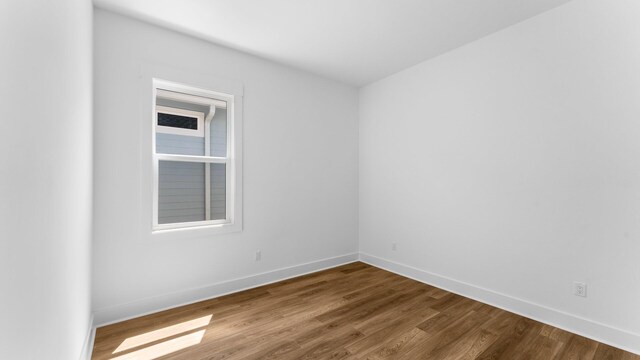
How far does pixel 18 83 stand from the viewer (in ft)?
2.51

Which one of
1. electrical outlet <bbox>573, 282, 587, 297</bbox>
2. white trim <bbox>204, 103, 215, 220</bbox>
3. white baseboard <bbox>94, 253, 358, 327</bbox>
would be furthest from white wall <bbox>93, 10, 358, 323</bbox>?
electrical outlet <bbox>573, 282, 587, 297</bbox>

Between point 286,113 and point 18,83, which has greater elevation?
point 286,113

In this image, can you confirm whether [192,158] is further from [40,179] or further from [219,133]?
[40,179]

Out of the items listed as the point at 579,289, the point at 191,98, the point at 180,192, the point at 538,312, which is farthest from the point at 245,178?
the point at 579,289

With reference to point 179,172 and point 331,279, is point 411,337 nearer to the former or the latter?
point 331,279

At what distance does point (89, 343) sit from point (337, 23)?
336cm

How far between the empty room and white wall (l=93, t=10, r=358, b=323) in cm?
2

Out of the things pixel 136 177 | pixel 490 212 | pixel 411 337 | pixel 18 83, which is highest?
pixel 18 83

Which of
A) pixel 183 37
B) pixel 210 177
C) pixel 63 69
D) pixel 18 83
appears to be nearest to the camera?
pixel 18 83

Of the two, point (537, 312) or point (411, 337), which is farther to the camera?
point (537, 312)

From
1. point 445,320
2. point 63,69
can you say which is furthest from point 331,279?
point 63,69

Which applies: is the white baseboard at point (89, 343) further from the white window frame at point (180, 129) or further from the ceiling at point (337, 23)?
the ceiling at point (337, 23)

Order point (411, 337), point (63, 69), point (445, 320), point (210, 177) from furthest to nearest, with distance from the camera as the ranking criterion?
point (210, 177)
point (445, 320)
point (411, 337)
point (63, 69)

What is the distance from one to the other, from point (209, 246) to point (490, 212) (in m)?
2.97
